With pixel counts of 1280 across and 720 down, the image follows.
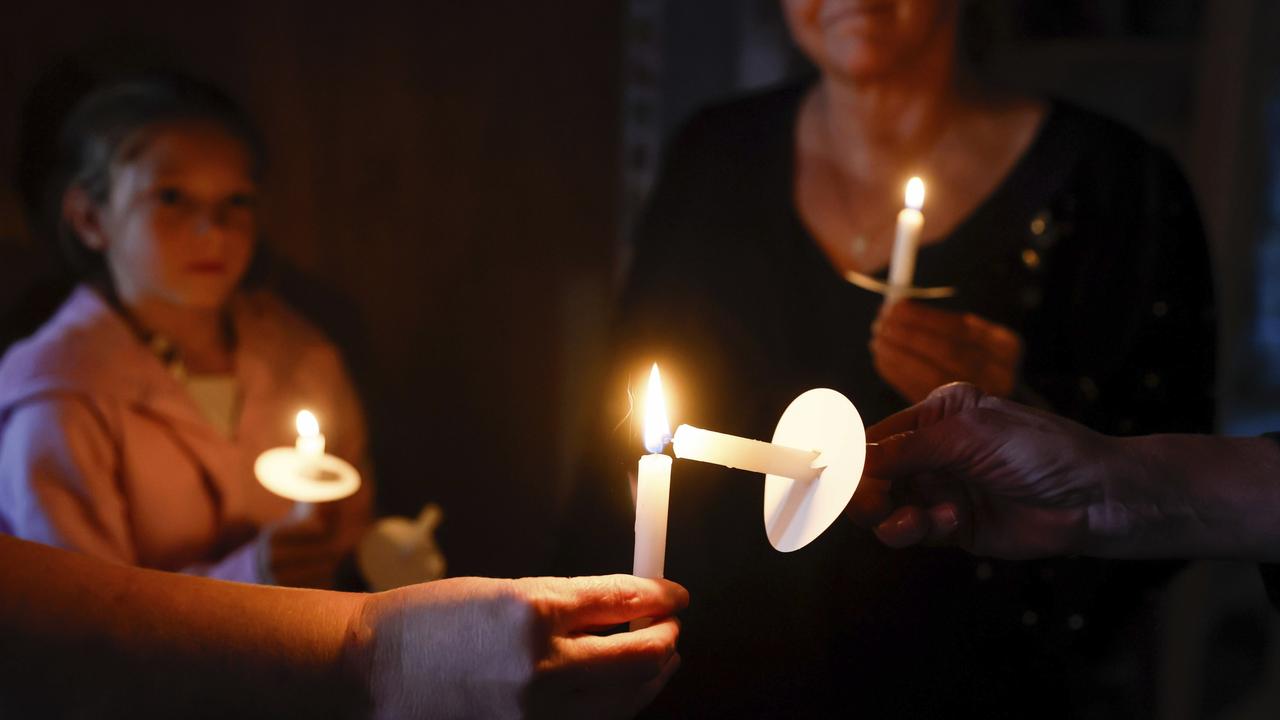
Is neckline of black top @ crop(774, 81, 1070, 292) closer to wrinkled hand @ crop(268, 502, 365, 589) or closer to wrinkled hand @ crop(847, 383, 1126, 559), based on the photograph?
wrinkled hand @ crop(847, 383, 1126, 559)

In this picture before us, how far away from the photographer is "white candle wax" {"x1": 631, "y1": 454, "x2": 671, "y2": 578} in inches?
20.1

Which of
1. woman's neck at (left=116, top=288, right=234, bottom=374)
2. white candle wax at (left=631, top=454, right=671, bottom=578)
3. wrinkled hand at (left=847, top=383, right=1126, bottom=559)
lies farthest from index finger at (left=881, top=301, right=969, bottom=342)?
woman's neck at (left=116, top=288, right=234, bottom=374)

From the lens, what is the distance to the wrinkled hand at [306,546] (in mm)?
847

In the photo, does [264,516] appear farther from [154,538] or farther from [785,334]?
[785,334]

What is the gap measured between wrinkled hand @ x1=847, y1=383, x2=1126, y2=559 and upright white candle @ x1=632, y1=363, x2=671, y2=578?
166mm

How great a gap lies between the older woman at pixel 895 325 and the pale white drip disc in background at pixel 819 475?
4.7 inches

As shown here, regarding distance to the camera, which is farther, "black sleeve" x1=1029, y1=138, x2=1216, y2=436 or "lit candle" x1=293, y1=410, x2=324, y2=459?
"black sleeve" x1=1029, y1=138, x2=1216, y2=436

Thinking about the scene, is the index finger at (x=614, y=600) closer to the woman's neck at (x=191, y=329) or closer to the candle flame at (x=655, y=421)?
the candle flame at (x=655, y=421)

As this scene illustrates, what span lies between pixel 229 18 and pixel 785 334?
84 cm

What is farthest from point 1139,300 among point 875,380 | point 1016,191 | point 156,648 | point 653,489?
point 156,648

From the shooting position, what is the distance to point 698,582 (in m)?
0.80

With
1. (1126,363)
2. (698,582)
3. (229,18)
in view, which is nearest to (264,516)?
(698,582)

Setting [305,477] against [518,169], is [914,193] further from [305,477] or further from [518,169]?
[518,169]

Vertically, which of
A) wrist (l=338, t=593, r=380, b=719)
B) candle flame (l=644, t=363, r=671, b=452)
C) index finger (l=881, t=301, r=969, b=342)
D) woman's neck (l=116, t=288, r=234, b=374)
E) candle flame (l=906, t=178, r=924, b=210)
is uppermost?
candle flame (l=906, t=178, r=924, b=210)
